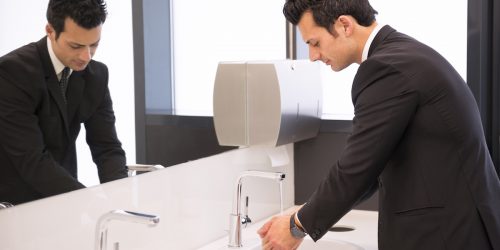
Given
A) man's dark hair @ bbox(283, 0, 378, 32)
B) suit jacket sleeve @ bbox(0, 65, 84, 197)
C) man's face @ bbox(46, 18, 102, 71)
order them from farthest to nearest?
1. man's dark hair @ bbox(283, 0, 378, 32)
2. man's face @ bbox(46, 18, 102, 71)
3. suit jacket sleeve @ bbox(0, 65, 84, 197)

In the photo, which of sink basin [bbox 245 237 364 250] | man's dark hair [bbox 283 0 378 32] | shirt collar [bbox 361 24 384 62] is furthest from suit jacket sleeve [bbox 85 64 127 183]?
sink basin [bbox 245 237 364 250]

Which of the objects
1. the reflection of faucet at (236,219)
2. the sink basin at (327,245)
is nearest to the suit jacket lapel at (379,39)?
the reflection of faucet at (236,219)

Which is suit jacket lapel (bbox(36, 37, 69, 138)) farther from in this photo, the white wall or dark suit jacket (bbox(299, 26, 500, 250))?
dark suit jacket (bbox(299, 26, 500, 250))

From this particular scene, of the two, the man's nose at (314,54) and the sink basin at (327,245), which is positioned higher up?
the man's nose at (314,54)

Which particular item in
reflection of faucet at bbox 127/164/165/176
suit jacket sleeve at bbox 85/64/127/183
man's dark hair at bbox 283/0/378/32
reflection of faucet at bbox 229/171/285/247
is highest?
man's dark hair at bbox 283/0/378/32

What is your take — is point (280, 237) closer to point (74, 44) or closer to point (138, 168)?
point (138, 168)

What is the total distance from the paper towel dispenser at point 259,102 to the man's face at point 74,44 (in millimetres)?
713

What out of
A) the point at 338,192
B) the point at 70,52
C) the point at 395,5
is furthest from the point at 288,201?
the point at 70,52

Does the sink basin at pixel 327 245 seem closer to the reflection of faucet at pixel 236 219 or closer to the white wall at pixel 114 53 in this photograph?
the reflection of faucet at pixel 236 219

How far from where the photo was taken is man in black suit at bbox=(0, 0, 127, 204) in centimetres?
174

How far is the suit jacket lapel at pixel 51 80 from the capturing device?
1788 mm

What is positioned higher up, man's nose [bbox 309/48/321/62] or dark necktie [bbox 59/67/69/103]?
man's nose [bbox 309/48/321/62]

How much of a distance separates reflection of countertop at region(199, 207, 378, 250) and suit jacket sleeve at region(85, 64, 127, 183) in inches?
23.0

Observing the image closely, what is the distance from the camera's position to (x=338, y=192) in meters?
1.88
